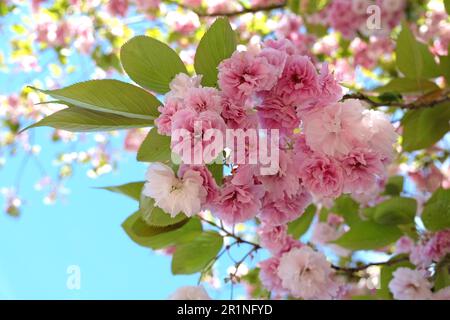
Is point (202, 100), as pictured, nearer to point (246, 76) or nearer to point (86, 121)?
point (246, 76)

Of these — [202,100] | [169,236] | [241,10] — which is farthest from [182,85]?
[241,10]

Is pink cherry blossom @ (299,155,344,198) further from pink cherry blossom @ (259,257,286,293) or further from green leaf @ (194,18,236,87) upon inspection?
pink cherry blossom @ (259,257,286,293)

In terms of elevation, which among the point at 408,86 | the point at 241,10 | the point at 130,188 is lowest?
the point at 130,188

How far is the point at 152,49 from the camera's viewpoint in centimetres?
77

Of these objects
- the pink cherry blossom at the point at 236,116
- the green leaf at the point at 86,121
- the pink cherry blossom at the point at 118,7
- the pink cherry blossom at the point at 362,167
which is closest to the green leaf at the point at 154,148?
the green leaf at the point at 86,121

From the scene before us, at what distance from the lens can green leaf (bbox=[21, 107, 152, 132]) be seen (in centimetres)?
71

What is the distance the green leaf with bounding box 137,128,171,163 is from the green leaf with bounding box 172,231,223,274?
40 centimetres

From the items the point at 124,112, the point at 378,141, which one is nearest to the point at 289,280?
the point at 378,141

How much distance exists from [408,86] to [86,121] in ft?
2.88

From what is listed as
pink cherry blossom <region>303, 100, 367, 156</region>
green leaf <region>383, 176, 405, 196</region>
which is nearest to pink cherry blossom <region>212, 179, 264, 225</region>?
pink cherry blossom <region>303, 100, 367, 156</region>

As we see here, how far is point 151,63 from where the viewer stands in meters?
0.77

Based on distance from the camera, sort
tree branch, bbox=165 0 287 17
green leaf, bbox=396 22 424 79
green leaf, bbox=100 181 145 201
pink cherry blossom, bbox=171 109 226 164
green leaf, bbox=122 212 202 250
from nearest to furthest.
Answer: pink cherry blossom, bbox=171 109 226 164 → green leaf, bbox=100 181 145 201 → green leaf, bbox=122 212 202 250 → green leaf, bbox=396 22 424 79 → tree branch, bbox=165 0 287 17

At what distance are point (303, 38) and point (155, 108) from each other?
6.80 feet

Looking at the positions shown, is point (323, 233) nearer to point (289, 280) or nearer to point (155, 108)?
point (289, 280)
